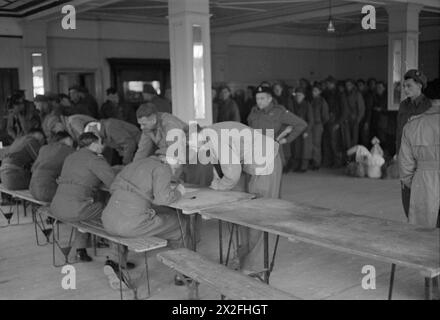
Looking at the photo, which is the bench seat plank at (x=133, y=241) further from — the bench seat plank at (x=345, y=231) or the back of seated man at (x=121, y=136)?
the back of seated man at (x=121, y=136)

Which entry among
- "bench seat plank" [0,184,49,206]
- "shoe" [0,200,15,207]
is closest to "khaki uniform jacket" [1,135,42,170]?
"bench seat plank" [0,184,49,206]

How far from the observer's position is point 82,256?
206 inches

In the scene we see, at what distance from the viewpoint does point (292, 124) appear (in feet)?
20.0

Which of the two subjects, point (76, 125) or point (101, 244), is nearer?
point (101, 244)

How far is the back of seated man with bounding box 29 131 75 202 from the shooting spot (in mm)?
5613

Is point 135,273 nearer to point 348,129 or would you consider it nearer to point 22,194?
point 22,194

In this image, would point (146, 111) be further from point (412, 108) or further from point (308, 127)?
point (308, 127)

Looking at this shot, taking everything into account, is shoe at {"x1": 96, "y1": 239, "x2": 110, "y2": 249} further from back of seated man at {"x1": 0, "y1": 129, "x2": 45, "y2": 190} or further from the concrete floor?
back of seated man at {"x1": 0, "y1": 129, "x2": 45, "y2": 190}

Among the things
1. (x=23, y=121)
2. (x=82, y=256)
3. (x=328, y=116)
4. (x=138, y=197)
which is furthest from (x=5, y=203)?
(x=328, y=116)

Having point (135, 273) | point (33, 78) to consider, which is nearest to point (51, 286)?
point (135, 273)

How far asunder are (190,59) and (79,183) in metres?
2.80

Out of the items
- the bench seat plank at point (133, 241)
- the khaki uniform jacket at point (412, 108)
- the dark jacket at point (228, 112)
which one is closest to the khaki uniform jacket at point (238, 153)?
the bench seat plank at point (133, 241)

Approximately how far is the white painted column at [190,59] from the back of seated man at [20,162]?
5.97ft
